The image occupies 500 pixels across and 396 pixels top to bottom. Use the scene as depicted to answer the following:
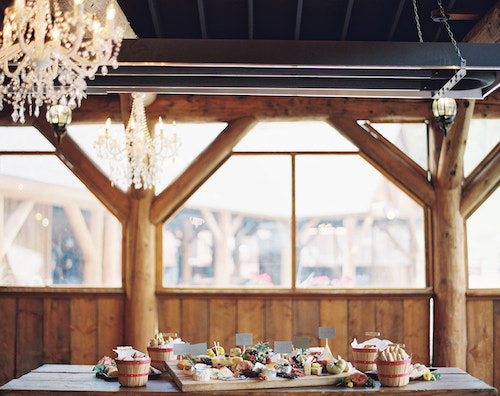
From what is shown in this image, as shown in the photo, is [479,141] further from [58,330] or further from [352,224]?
[58,330]

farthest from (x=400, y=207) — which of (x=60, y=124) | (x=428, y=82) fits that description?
(x=60, y=124)

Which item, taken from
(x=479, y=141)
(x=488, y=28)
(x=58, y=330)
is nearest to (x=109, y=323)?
(x=58, y=330)

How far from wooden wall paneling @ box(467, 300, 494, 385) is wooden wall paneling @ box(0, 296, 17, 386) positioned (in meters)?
4.61

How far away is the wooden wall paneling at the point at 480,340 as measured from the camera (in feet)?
19.3

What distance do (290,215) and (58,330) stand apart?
2656mm

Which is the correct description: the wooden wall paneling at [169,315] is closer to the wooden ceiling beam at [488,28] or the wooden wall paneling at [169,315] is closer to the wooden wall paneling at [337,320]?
the wooden wall paneling at [337,320]

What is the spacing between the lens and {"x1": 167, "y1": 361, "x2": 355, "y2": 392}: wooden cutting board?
3.50 meters

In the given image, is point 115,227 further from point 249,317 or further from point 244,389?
point 244,389

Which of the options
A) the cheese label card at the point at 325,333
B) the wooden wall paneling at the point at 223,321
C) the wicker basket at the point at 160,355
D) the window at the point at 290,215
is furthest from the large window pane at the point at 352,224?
the wicker basket at the point at 160,355

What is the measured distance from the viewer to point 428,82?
13.1 feet

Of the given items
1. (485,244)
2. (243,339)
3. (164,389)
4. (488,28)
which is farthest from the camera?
(485,244)

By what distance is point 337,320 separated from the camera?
5949mm

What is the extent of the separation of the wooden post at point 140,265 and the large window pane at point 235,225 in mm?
300

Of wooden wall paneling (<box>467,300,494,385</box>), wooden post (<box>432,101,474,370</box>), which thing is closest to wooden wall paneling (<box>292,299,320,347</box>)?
wooden post (<box>432,101,474,370</box>)
